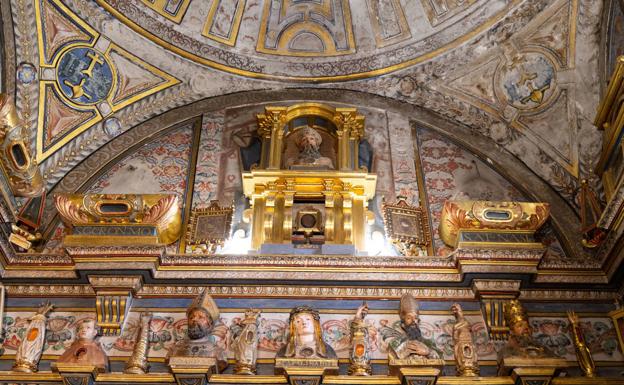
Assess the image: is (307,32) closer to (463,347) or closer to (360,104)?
(360,104)

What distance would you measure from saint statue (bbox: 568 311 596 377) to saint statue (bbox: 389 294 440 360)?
4.56 feet

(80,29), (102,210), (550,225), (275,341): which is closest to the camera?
(275,341)

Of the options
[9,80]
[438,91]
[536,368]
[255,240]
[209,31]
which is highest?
[209,31]

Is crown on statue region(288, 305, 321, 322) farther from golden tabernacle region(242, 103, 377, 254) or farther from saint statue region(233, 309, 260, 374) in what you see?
golden tabernacle region(242, 103, 377, 254)

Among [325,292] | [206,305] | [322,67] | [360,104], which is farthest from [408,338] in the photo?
Result: [322,67]

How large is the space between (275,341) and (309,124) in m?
3.65

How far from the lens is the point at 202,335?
8.35 meters

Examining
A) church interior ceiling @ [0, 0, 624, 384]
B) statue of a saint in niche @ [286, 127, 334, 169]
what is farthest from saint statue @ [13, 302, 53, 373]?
statue of a saint in niche @ [286, 127, 334, 169]

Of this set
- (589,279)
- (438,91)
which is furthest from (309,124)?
(589,279)

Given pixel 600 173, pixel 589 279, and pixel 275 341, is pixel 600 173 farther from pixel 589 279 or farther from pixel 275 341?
pixel 275 341

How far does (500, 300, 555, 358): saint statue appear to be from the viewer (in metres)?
8.19

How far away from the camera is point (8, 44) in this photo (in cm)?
1013

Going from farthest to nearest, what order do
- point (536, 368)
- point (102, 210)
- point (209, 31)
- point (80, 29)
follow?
point (209, 31)
point (80, 29)
point (102, 210)
point (536, 368)

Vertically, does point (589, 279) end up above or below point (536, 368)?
above
